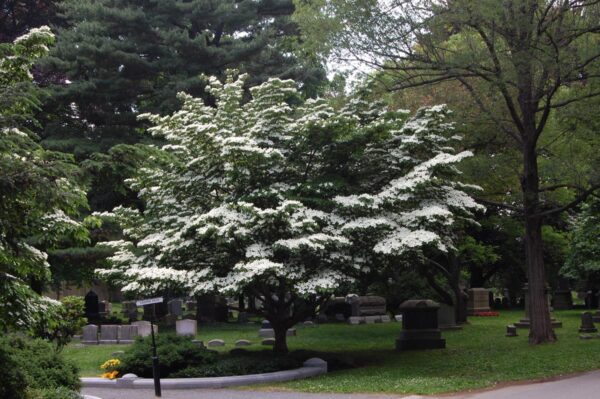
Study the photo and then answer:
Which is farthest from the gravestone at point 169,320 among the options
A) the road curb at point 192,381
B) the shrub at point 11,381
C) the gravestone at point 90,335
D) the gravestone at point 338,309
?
the shrub at point 11,381

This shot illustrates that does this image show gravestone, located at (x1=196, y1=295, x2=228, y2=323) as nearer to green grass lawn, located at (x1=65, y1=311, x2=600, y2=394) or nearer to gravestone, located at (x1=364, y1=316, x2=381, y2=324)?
green grass lawn, located at (x1=65, y1=311, x2=600, y2=394)

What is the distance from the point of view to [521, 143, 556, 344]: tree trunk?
21766mm

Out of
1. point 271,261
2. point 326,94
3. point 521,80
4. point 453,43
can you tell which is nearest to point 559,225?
point 326,94

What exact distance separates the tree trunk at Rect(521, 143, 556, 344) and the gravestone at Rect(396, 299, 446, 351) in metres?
2.88

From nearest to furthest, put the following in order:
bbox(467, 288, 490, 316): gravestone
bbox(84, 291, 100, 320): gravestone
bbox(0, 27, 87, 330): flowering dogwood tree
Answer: bbox(0, 27, 87, 330): flowering dogwood tree, bbox(84, 291, 100, 320): gravestone, bbox(467, 288, 490, 316): gravestone

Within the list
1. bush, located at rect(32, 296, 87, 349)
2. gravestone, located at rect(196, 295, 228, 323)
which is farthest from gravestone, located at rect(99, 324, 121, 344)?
gravestone, located at rect(196, 295, 228, 323)

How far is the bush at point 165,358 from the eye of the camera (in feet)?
58.3

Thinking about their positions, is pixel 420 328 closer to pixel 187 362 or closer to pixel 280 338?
pixel 280 338

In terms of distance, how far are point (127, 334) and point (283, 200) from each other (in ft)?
32.2

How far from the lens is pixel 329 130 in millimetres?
19422

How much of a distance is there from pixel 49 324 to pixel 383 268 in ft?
32.1

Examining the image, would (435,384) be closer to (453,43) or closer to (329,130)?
(329,130)

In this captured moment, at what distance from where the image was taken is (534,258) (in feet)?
73.3

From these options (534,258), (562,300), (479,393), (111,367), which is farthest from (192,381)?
(562,300)
